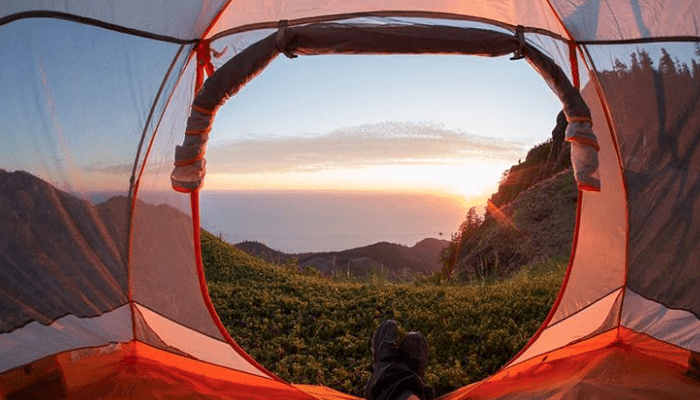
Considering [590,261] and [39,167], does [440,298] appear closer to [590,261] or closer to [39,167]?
[590,261]

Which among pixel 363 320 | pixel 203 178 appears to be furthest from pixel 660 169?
pixel 363 320

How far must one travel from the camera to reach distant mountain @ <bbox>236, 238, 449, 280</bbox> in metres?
7.60

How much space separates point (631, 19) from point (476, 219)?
631 cm

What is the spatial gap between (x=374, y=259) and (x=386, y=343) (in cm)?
693

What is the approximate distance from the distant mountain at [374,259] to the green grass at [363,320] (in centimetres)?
96

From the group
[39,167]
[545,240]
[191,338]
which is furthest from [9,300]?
[545,240]

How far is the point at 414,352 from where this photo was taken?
3406mm

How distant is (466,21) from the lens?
363cm

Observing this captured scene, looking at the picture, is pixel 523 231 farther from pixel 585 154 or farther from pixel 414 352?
pixel 585 154

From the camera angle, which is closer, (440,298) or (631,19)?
(631,19)

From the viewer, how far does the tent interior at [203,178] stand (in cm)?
272

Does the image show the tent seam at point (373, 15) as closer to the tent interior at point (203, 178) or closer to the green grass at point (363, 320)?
the tent interior at point (203, 178)

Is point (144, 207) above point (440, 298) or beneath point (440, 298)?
above

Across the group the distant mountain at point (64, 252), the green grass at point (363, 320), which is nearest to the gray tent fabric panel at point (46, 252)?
the distant mountain at point (64, 252)
